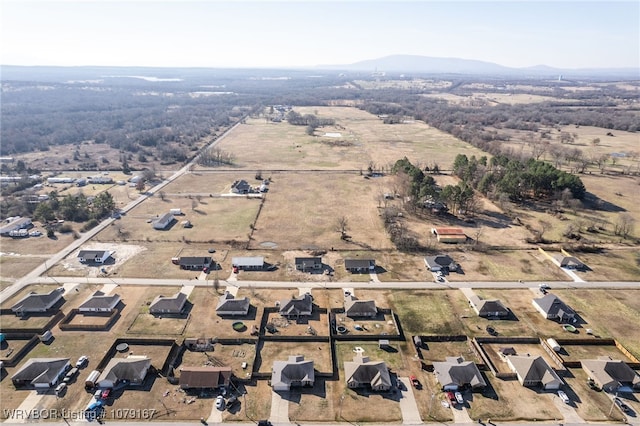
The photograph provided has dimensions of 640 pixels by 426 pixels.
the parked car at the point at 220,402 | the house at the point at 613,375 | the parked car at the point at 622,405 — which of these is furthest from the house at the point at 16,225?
the parked car at the point at 622,405

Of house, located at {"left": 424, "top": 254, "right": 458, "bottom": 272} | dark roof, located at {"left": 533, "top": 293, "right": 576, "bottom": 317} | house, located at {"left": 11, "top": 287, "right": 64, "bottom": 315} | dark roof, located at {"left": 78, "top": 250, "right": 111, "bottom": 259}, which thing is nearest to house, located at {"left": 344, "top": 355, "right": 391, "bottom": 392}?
house, located at {"left": 424, "top": 254, "right": 458, "bottom": 272}

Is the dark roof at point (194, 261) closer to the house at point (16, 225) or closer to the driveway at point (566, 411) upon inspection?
the house at point (16, 225)

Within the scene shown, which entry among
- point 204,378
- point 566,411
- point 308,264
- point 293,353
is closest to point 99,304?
point 204,378

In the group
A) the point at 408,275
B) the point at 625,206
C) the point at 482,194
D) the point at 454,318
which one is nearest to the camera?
the point at 454,318

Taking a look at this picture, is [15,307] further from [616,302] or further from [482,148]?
[482,148]

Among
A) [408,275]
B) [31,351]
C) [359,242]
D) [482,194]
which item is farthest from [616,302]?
[31,351]

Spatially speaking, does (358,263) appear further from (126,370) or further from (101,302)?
(101,302)
